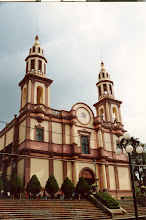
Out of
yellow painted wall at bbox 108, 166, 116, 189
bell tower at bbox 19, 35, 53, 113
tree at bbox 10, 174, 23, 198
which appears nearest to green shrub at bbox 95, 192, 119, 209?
tree at bbox 10, 174, 23, 198

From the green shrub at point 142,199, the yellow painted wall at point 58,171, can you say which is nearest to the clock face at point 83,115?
the yellow painted wall at point 58,171

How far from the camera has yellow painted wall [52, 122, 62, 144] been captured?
25.9m

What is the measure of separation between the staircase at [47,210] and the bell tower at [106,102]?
55.5 feet

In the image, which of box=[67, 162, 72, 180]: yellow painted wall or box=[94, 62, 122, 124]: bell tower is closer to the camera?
box=[67, 162, 72, 180]: yellow painted wall

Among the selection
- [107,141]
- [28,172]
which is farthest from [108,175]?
[28,172]

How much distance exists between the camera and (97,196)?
65.1 feet

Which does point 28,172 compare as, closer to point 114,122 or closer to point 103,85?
point 114,122

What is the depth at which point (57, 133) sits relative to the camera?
2631 centimetres

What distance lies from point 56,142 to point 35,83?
7595 mm

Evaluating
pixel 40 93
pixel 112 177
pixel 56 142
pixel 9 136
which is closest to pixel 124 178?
pixel 112 177

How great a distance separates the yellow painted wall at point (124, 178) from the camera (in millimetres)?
29366

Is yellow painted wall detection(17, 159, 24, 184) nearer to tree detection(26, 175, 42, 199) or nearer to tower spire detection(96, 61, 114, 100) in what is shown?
tree detection(26, 175, 42, 199)

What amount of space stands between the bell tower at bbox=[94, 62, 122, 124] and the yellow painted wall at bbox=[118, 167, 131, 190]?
6850 mm

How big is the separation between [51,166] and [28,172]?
2.83 m
